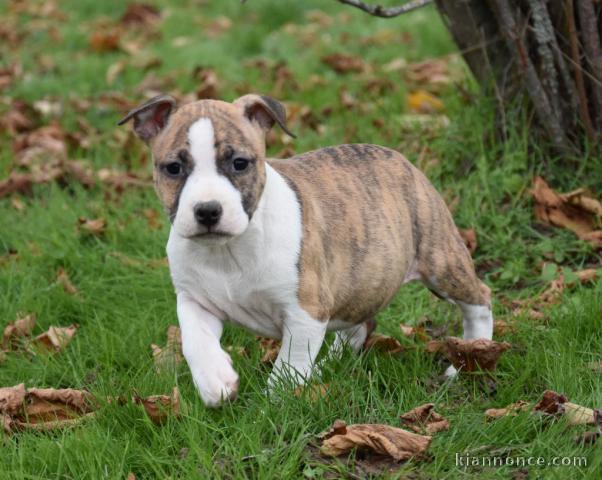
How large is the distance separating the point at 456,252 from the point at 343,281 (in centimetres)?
69

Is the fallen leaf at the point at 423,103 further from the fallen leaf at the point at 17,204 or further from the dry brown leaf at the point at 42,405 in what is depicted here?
the dry brown leaf at the point at 42,405

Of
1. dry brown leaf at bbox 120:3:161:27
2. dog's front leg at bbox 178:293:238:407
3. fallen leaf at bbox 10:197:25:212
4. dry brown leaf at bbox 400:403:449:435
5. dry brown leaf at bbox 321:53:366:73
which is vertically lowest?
dry brown leaf at bbox 120:3:161:27

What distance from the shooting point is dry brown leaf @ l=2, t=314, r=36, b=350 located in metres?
4.71

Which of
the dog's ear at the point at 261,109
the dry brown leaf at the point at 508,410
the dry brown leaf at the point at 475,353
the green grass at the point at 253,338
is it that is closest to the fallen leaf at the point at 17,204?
the green grass at the point at 253,338

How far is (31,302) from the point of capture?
16.6 ft

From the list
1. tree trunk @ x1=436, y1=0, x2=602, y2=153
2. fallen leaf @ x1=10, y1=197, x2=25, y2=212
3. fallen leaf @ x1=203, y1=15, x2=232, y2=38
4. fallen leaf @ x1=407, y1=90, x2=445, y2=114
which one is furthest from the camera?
fallen leaf @ x1=203, y1=15, x2=232, y2=38

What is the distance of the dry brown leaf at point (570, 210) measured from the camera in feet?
17.8

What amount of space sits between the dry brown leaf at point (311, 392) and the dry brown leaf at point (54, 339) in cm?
142

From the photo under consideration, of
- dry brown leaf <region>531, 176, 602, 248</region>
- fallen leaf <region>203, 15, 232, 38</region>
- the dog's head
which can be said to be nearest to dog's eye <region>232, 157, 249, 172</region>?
the dog's head

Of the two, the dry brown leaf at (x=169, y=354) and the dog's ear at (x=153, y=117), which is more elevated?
the dog's ear at (x=153, y=117)

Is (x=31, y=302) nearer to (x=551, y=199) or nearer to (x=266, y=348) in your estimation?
(x=266, y=348)

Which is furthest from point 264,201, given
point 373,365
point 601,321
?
point 601,321

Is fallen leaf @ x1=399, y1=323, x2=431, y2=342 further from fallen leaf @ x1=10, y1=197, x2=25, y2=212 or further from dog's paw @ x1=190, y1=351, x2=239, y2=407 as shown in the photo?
fallen leaf @ x1=10, y1=197, x2=25, y2=212

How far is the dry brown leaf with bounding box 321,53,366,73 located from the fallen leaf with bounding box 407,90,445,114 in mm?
A: 1259
